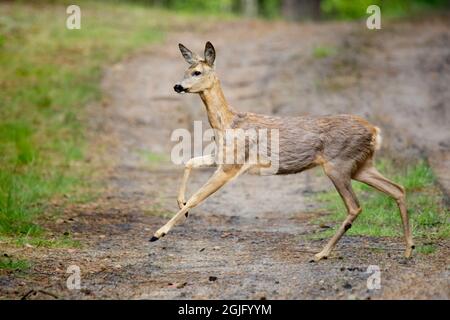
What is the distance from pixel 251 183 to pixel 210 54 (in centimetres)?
421

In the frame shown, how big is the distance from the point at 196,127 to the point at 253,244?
281 inches

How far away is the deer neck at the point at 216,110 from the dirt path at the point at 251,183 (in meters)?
1.30

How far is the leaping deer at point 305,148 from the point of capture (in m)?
8.57

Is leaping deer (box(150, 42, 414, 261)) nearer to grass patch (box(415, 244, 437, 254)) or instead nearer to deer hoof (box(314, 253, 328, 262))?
deer hoof (box(314, 253, 328, 262))

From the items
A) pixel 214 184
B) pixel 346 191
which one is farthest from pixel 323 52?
pixel 346 191

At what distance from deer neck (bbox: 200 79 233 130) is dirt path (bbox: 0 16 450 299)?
4.28 feet

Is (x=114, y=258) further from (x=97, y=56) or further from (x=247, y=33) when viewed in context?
(x=247, y=33)

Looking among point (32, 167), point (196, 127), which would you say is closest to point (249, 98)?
point (196, 127)

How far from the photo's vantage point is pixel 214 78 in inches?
371

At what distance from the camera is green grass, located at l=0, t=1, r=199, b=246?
11672 mm

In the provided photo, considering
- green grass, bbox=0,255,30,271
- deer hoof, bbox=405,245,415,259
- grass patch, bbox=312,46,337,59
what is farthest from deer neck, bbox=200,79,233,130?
grass patch, bbox=312,46,337,59

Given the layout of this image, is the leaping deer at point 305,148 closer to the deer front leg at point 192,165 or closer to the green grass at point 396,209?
the deer front leg at point 192,165

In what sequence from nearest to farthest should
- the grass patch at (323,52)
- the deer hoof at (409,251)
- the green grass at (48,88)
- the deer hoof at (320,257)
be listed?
the deer hoof at (409,251) → the deer hoof at (320,257) → the green grass at (48,88) → the grass patch at (323,52)

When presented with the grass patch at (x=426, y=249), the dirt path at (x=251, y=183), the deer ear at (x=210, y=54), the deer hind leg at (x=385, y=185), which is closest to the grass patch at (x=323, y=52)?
the dirt path at (x=251, y=183)
